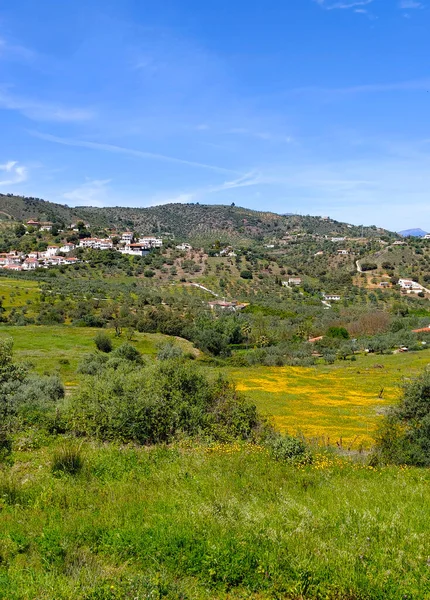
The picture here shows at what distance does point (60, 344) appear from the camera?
51.6 metres

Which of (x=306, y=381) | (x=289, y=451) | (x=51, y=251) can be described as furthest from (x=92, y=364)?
Result: (x=51, y=251)

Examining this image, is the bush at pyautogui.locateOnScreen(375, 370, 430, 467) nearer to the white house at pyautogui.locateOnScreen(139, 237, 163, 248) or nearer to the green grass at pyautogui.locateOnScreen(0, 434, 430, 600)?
the green grass at pyautogui.locateOnScreen(0, 434, 430, 600)

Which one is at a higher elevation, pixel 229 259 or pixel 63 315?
pixel 229 259

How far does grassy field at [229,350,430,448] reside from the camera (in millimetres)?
23047

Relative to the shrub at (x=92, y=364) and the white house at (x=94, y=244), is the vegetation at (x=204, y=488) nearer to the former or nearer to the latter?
the shrub at (x=92, y=364)

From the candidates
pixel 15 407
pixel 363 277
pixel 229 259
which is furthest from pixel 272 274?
pixel 15 407

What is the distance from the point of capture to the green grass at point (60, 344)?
137ft

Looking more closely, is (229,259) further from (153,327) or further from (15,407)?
(15,407)

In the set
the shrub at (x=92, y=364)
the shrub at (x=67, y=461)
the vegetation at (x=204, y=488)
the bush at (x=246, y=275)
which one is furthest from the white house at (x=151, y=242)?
the shrub at (x=67, y=461)

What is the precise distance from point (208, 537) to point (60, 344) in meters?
49.9

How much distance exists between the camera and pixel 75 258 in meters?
118

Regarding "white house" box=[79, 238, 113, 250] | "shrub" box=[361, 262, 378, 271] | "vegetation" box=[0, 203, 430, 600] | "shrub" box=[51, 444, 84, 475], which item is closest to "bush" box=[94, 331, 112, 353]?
"vegetation" box=[0, 203, 430, 600]

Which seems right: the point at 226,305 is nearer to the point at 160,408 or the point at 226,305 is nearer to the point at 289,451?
the point at 160,408

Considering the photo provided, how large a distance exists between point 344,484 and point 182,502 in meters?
3.33
